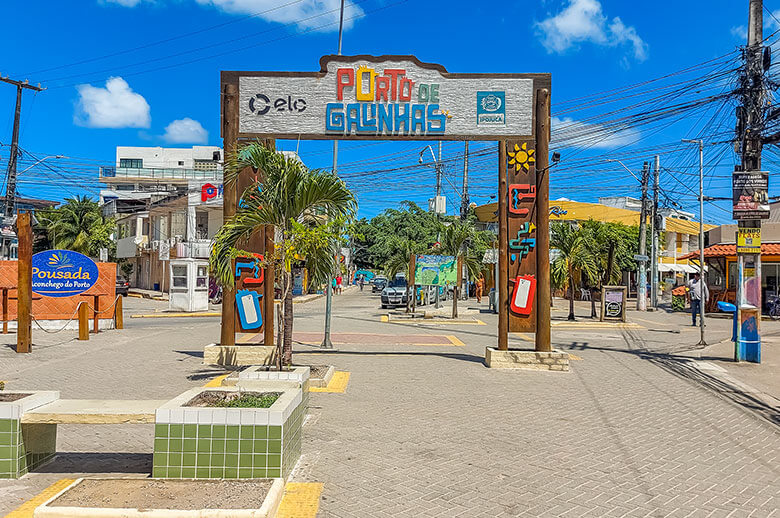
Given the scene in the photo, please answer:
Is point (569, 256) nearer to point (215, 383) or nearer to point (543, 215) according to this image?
point (543, 215)

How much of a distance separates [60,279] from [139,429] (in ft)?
43.7

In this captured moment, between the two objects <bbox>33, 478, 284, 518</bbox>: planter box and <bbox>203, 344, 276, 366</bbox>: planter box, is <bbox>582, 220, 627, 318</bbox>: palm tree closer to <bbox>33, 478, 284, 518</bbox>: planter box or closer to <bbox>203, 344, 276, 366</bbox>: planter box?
<bbox>203, 344, 276, 366</bbox>: planter box

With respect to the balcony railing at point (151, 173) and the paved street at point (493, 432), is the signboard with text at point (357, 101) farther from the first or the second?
the balcony railing at point (151, 173)

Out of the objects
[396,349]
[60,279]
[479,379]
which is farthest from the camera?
[60,279]

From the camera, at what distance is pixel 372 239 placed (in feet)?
235

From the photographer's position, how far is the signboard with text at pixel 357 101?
12391 millimetres

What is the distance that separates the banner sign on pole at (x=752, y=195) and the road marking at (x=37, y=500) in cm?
1399

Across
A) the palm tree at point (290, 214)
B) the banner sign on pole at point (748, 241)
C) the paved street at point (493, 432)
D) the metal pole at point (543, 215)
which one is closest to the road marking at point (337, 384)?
the paved street at point (493, 432)

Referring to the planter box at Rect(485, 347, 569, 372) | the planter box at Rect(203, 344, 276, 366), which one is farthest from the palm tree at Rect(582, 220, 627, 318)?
the planter box at Rect(203, 344, 276, 366)

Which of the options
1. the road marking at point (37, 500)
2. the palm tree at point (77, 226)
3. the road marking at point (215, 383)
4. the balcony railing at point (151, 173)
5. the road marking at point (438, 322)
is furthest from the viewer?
the balcony railing at point (151, 173)

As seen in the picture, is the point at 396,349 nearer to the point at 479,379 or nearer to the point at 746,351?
the point at 479,379

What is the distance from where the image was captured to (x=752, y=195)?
14344 millimetres

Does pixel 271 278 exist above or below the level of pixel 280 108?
below

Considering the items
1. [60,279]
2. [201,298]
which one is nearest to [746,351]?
[60,279]
